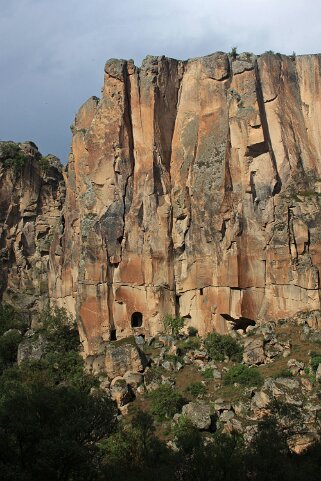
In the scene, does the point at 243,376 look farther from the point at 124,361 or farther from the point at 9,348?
the point at 9,348

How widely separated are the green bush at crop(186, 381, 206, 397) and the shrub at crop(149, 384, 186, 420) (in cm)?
76

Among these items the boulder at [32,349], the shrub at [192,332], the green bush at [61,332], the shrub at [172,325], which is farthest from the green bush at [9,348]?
the shrub at [192,332]

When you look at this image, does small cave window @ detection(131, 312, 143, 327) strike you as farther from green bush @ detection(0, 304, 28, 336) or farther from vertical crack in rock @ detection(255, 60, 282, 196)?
vertical crack in rock @ detection(255, 60, 282, 196)

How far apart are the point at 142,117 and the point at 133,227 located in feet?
22.9

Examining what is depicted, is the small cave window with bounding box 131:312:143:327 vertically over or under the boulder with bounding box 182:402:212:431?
over

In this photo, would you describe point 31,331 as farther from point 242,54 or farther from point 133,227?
A: point 242,54

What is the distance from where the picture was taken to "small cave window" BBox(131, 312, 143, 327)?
139 ft

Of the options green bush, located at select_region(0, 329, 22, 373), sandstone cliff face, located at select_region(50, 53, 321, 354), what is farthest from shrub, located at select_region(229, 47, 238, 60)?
green bush, located at select_region(0, 329, 22, 373)

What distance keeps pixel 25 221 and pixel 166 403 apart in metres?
26.0

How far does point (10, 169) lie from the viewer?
54.1 metres

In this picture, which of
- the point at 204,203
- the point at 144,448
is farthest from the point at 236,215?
the point at 144,448

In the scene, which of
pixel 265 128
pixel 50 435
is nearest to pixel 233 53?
pixel 265 128

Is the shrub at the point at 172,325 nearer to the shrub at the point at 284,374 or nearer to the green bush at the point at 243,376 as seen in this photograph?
the green bush at the point at 243,376

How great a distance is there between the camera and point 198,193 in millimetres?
41281
